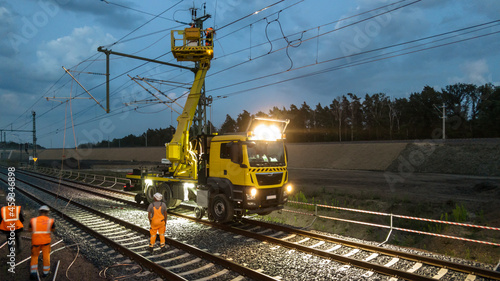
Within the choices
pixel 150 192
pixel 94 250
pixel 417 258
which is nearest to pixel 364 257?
pixel 417 258

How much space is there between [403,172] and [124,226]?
3673 centimetres

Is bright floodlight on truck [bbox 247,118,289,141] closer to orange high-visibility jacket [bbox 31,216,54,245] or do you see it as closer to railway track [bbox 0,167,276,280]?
railway track [bbox 0,167,276,280]

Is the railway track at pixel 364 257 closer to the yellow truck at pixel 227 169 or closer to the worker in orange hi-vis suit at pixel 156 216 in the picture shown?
the yellow truck at pixel 227 169

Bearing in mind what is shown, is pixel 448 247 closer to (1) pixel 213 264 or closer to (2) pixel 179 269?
(1) pixel 213 264

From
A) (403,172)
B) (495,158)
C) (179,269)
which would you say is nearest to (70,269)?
(179,269)

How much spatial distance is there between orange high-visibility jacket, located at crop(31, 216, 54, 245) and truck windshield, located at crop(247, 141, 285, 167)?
19.6 ft

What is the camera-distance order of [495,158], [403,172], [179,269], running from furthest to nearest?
[403,172] → [495,158] → [179,269]

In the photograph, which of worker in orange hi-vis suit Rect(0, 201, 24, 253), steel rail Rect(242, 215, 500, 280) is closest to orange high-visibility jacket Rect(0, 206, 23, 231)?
worker in orange hi-vis suit Rect(0, 201, 24, 253)

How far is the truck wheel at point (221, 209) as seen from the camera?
10.6m

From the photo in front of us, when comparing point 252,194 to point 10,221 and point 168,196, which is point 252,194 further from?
point 10,221

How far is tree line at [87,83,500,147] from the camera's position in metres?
56.4

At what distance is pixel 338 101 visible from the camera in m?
86.0

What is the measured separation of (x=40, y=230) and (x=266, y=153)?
700 cm

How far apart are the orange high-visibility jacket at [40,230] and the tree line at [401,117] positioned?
42.3 meters
